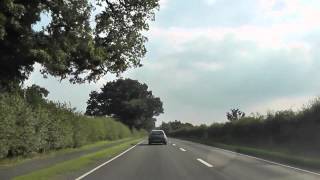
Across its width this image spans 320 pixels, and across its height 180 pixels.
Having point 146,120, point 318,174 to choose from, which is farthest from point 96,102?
point 318,174

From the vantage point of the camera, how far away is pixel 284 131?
42.6m

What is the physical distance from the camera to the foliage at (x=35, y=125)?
22453mm

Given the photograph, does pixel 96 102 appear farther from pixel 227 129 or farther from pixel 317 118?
pixel 317 118

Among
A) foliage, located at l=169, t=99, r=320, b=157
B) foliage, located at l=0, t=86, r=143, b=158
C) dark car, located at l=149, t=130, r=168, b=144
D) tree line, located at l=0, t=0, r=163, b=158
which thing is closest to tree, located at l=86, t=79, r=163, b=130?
foliage, located at l=169, t=99, r=320, b=157

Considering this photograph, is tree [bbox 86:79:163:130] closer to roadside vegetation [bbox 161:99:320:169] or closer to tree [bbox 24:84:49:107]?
roadside vegetation [bbox 161:99:320:169]

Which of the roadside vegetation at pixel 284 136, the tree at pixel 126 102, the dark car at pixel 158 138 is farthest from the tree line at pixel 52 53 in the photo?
the tree at pixel 126 102

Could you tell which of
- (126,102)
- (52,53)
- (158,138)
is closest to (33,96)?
(52,53)

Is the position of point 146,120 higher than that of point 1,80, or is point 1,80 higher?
point 146,120

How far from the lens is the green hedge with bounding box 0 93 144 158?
73.4 ft

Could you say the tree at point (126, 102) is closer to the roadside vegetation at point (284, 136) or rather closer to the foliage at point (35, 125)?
the roadside vegetation at point (284, 136)

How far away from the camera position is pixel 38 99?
103ft

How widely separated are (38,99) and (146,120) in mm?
116962

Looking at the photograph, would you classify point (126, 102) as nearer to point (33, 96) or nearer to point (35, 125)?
point (33, 96)

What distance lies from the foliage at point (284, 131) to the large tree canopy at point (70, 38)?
12.7m
